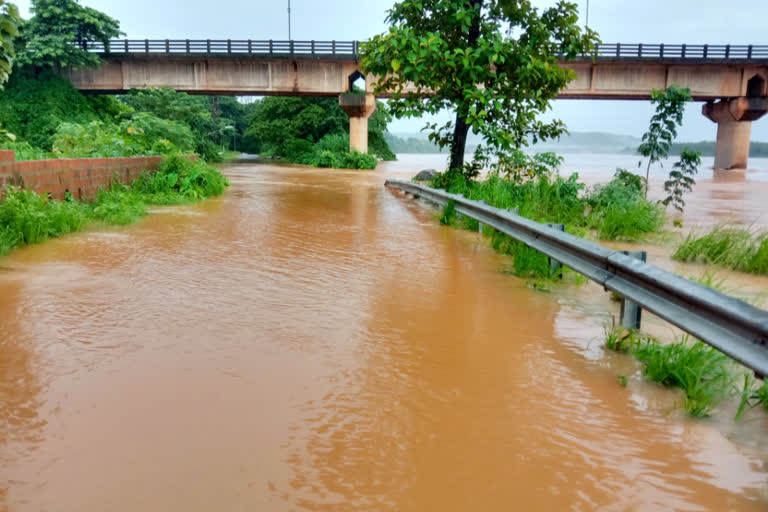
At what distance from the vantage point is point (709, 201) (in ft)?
62.5

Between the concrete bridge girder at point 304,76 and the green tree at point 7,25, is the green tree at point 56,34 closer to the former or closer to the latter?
the concrete bridge girder at point 304,76

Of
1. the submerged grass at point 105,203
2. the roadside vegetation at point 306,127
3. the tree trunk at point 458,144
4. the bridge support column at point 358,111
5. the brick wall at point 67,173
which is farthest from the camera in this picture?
the roadside vegetation at point 306,127

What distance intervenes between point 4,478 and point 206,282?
3.75m

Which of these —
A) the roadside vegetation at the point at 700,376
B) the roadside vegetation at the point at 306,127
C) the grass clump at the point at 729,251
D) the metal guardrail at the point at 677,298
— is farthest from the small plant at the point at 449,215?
the roadside vegetation at the point at 306,127

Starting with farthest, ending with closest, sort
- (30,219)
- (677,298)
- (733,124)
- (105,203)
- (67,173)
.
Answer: (733,124), (105,203), (67,173), (30,219), (677,298)

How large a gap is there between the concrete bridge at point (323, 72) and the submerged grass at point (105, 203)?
2295 centimetres

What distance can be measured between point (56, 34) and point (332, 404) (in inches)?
1605

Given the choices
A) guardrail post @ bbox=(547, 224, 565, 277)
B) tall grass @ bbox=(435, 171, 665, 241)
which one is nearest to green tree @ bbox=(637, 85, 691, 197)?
tall grass @ bbox=(435, 171, 665, 241)

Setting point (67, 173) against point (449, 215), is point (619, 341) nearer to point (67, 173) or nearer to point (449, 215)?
point (449, 215)

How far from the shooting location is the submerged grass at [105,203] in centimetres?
804

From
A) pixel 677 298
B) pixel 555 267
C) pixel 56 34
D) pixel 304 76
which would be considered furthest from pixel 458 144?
pixel 56 34

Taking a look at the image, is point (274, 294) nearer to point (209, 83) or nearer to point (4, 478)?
point (4, 478)

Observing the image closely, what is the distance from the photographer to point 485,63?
1489cm

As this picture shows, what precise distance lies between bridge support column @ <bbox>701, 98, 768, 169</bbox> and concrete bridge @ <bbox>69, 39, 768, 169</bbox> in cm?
15
